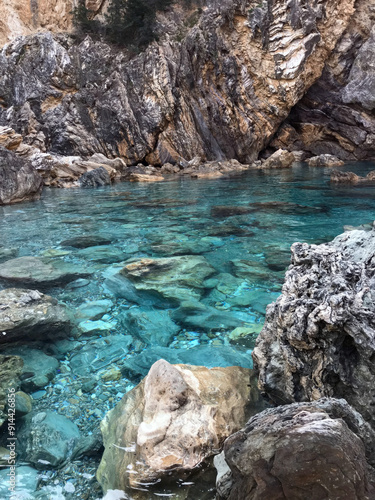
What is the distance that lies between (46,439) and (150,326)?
4.77 feet

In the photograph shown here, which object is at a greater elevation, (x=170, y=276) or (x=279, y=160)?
(x=279, y=160)

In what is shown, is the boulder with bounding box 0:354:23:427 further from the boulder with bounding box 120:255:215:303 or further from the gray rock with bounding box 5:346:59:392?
the boulder with bounding box 120:255:215:303

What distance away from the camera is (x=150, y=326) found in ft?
10.9

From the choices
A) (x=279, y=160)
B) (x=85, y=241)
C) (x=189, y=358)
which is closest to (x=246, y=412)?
(x=189, y=358)

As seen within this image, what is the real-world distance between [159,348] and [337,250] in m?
1.60

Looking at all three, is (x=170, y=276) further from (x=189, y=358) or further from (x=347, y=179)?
(x=347, y=179)

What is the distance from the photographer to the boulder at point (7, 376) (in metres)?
2.14

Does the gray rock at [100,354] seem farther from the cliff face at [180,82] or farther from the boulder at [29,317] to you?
the cliff face at [180,82]

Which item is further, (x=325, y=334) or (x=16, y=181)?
(x=16, y=181)

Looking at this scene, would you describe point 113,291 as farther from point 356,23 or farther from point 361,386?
point 356,23

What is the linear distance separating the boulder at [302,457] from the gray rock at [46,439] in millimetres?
937

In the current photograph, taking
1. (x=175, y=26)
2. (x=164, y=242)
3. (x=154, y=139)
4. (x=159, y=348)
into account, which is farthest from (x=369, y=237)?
(x=175, y=26)

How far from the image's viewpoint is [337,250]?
233cm

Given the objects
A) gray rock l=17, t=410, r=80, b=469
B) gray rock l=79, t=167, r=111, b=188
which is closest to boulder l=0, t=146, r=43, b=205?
gray rock l=79, t=167, r=111, b=188
